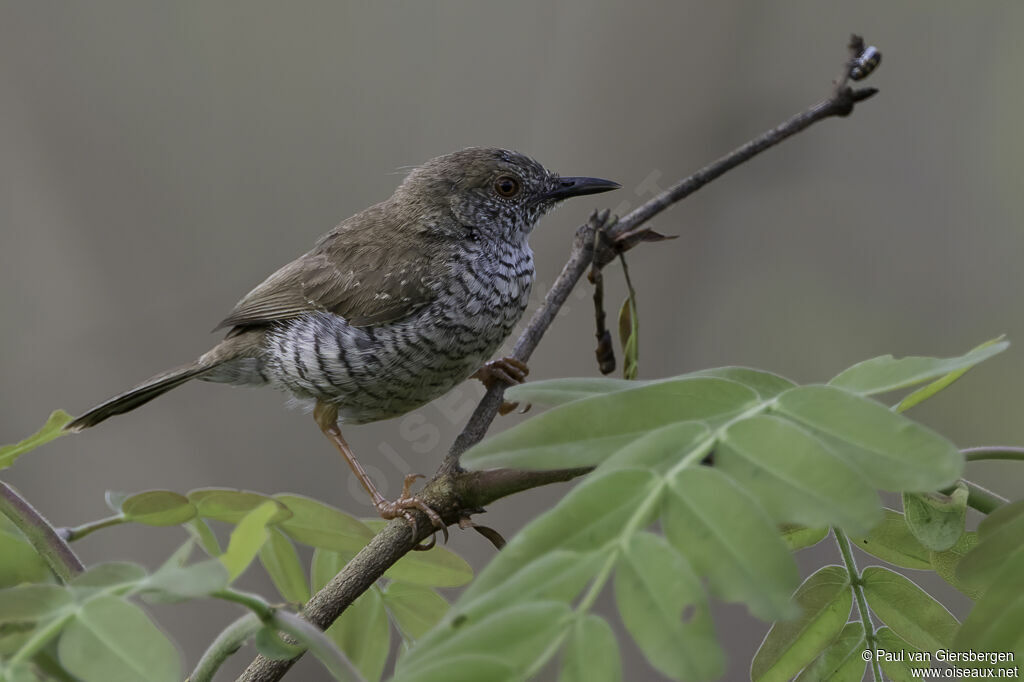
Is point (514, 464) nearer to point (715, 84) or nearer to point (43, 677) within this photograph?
point (43, 677)

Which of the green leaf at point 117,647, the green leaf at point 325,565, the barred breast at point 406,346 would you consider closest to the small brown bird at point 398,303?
the barred breast at point 406,346

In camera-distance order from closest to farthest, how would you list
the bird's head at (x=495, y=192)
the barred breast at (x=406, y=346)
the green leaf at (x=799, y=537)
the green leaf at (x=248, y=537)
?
the green leaf at (x=248, y=537), the green leaf at (x=799, y=537), the barred breast at (x=406, y=346), the bird's head at (x=495, y=192)

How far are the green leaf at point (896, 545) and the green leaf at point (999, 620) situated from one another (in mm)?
438

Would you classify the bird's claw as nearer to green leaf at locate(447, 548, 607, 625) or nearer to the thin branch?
the thin branch

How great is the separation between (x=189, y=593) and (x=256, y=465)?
5.57m

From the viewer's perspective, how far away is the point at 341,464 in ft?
19.8

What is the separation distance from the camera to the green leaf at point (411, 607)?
5.30 feet

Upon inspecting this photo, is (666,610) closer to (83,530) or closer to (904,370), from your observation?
(904,370)

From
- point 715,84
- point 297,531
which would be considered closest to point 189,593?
point 297,531

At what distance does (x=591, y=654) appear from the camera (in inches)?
30.1

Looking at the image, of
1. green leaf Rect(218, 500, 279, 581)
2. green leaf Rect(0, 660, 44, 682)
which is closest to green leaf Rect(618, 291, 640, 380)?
green leaf Rect(218, 500, 279, 581)

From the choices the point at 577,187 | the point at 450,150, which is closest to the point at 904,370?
the point at 577,187

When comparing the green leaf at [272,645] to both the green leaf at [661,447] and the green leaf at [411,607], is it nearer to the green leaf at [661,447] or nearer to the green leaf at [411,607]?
the green leaf at [661,447]

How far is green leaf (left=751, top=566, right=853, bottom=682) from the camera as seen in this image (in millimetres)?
1335
